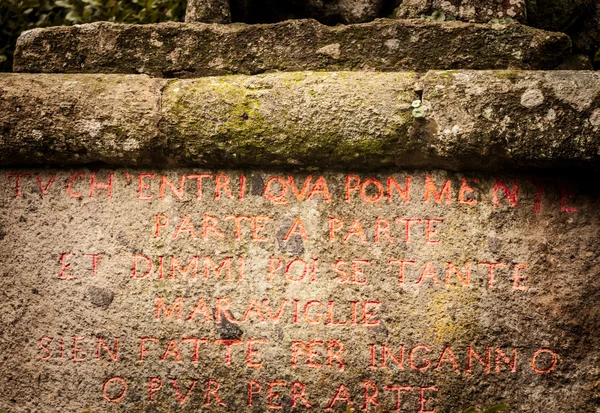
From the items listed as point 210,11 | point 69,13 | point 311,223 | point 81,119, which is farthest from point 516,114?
point 69,13

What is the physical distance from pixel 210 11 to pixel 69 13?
2.16 meters

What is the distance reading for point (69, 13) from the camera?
483cm

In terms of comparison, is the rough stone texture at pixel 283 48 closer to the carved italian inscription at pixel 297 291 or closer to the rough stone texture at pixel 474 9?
the rough stone texture at pixel 474 9

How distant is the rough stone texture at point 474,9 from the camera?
2.93 m

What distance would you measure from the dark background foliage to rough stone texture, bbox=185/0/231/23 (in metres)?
1.69

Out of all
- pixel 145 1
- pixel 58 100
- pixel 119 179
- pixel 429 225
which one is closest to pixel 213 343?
pixel 119 179

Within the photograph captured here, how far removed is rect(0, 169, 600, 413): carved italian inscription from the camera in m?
2.72

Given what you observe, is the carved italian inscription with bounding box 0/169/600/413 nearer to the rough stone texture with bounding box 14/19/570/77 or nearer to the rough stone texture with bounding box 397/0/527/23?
the rough stone texture with bounding box 14/19/570/77

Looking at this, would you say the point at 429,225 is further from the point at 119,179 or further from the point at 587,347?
the point at 119,179

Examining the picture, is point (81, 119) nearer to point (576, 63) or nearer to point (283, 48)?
point (283, 48)

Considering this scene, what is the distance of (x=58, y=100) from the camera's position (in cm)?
284

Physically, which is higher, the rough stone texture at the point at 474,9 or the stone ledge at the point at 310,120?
the rough stone texture at the point at 474,9

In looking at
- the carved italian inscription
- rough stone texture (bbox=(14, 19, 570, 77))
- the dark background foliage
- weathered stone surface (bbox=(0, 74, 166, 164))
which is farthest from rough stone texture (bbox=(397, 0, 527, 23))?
the dark background foliage

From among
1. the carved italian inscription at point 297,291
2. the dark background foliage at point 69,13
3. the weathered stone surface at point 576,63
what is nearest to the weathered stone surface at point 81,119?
the carved italian inscription at point 297,291
